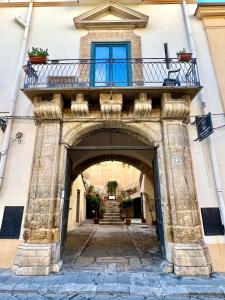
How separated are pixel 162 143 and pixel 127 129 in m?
1.03

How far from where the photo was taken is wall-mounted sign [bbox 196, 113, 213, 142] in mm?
4628

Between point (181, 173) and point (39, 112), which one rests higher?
point (39, 112)

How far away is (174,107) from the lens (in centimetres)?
507

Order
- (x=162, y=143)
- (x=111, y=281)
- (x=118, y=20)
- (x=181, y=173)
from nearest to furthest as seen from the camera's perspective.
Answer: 1. (x=111, y=281)
2. (x=181, y=173)
3. (x=162, y=143)
4. (x=118, y=20)

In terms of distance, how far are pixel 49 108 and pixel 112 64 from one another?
2.50m

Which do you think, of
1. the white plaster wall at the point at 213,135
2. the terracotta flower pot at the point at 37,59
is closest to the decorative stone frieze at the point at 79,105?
the terracotta flower pot at the point at 37,59

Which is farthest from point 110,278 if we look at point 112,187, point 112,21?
point 112,187

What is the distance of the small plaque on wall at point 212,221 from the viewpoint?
467 cm

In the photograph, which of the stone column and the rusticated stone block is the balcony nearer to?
the stone column

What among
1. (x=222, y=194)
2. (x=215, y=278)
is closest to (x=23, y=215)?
(x=215, y=278)

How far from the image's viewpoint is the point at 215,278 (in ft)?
12.8

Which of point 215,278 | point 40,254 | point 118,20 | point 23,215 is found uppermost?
point 118,20

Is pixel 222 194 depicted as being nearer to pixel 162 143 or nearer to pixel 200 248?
pixel 200 248

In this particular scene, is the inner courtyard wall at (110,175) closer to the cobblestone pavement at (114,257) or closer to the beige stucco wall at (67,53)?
the cobblestone pavement at (114,257)
